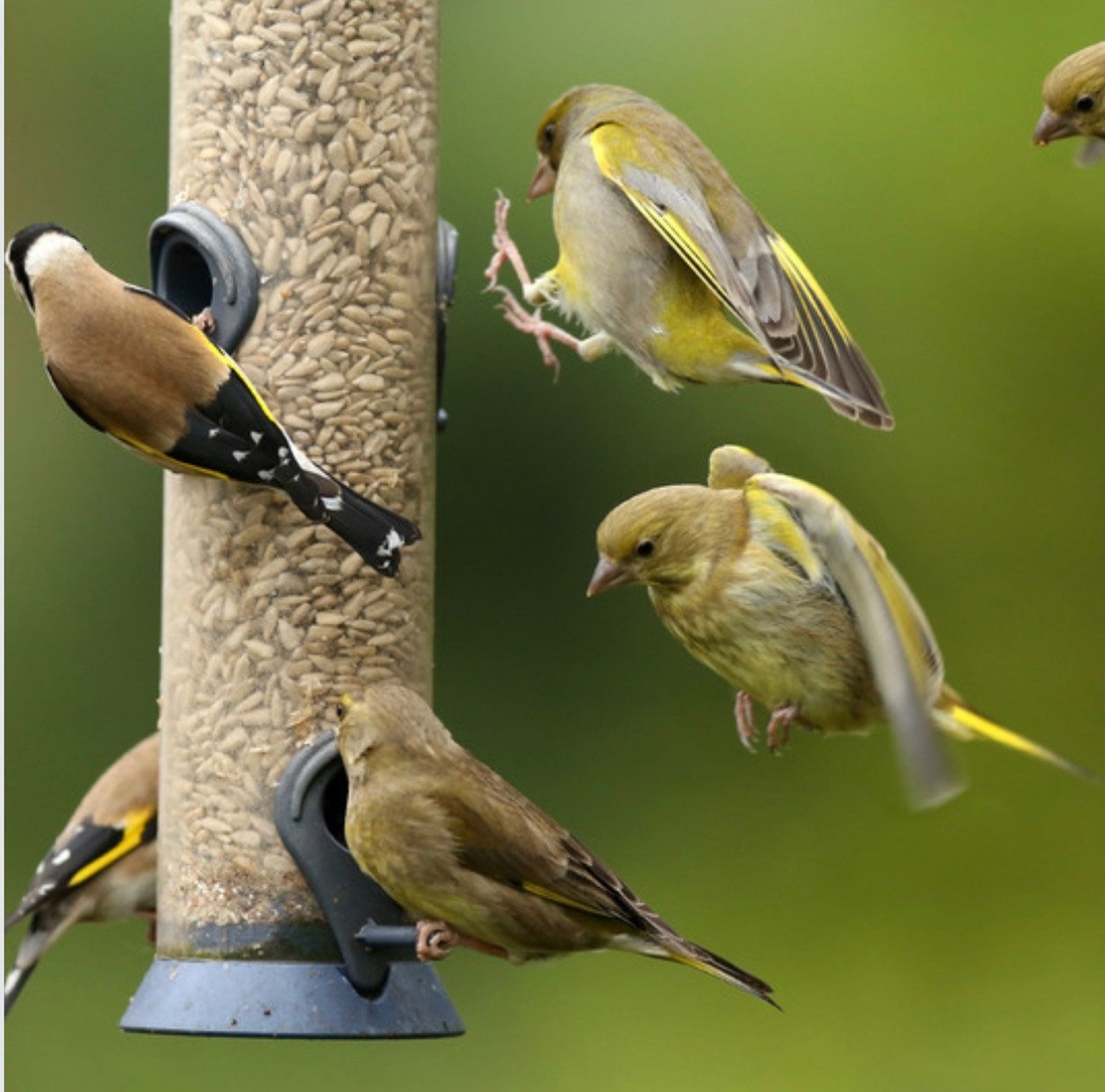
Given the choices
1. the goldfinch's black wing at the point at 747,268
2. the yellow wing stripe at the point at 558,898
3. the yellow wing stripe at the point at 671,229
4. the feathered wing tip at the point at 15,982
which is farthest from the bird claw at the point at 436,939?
the feathered wing tip at the point at 15,982

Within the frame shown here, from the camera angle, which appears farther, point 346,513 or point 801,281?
point 801,281

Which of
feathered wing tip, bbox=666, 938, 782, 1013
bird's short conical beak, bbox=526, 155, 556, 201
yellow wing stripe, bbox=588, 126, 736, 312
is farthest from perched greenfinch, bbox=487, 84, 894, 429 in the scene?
feathered wing tip, bbox=666, 938, 782, 1013

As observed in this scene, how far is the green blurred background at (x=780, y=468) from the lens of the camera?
9.64 metres

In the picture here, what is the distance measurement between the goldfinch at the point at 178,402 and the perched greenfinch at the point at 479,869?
0.53m

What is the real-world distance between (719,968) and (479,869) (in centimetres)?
54

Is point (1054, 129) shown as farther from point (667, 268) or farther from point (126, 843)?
point (126, 843)

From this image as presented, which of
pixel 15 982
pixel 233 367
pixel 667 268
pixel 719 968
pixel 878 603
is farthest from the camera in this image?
pixel 15 982

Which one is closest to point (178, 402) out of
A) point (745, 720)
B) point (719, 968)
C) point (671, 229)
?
point (671, 229)

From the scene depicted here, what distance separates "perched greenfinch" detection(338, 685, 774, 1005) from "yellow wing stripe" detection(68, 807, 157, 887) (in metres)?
1.30

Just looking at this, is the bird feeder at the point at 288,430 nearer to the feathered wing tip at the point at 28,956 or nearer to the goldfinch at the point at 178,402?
the goldfinch at the point at 178,402

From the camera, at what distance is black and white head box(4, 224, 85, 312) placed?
691cm

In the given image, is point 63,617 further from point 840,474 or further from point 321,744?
point 321,744

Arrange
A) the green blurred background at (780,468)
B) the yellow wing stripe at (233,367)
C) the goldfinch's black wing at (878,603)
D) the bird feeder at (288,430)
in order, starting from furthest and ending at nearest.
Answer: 1. the green blurred background at (780,468)
2. the bird feeder at (288,430)
3. the yellow wing stripe at (233,367)
4. the goldfinch's black wing at (878,603)

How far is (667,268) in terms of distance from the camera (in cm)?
711
